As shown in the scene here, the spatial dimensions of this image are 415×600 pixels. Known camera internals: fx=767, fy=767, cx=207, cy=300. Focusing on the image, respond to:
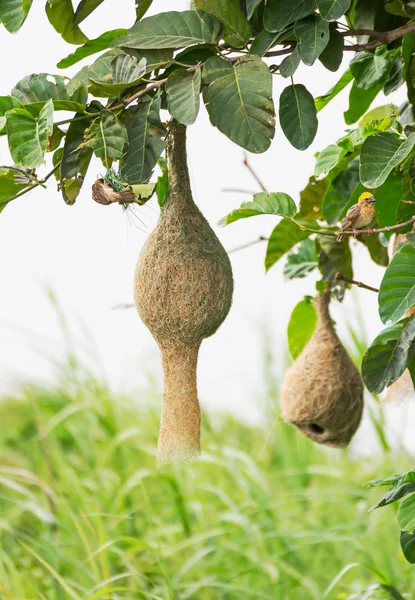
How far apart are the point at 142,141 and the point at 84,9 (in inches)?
10.1

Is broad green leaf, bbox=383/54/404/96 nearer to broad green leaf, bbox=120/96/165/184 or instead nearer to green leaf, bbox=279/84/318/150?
green leaf, bbox=279/84/318/150

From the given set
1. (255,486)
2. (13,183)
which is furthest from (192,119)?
(255,486)

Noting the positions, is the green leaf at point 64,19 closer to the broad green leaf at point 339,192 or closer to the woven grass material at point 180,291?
the woven grass material at point 180,291

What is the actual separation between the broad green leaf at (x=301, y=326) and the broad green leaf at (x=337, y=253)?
0.70 feet

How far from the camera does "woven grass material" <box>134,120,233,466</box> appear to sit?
0.94 metres

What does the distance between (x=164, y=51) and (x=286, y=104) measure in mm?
145

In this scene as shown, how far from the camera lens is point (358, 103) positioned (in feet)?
3.93

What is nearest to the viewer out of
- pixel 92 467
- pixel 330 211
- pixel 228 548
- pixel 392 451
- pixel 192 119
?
pixel 192 119

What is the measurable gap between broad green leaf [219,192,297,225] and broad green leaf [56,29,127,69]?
0.81 ft

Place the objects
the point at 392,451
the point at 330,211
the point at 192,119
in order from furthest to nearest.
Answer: the point at 392,451 < the point at 330,211 < the point at 192,119

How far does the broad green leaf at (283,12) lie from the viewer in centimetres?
80

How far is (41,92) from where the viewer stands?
0.80m

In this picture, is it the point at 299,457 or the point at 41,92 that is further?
the point at 299,457

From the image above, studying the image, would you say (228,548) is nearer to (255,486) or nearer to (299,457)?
(255,486)
